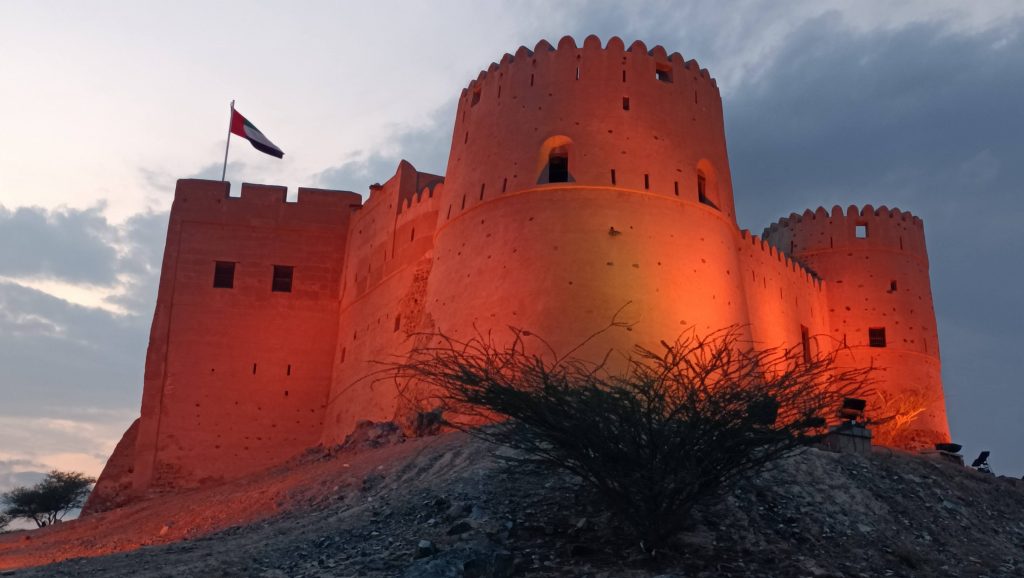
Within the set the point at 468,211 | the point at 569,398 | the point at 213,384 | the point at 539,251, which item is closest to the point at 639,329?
the point at 539,251

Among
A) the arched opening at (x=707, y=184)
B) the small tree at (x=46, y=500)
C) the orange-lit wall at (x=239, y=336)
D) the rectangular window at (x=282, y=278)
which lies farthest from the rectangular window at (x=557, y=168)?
the small tree at (x=46, y=500)

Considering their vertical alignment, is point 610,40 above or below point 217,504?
above

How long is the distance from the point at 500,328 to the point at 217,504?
19.7ft

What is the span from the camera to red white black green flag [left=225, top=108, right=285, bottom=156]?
23953 millimetres

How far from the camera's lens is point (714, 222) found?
1648 centimetres

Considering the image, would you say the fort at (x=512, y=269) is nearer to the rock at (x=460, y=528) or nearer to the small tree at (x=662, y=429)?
the rock at (x=460, y=528)

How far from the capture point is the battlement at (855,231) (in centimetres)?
2345

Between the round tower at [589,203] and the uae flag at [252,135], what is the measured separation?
825cm

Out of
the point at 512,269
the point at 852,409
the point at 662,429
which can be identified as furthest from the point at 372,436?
the point at 662,429

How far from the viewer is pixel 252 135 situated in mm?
24266

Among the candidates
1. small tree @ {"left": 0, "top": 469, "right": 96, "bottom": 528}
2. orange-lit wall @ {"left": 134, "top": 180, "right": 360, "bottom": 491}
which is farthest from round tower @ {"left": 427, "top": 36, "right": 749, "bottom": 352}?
small tree @ {"left": 0, "top": 469, "right": 96, "bottom": 528}

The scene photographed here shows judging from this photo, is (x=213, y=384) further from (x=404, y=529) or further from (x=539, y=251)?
(x=404, y=529)

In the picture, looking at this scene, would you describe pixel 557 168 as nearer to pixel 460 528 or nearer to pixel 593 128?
pixel 593 128

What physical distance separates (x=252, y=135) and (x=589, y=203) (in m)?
12.2
